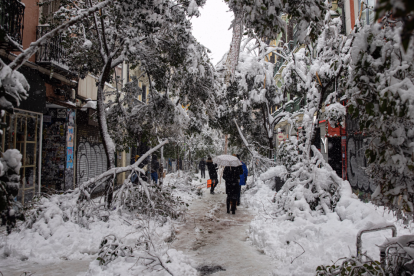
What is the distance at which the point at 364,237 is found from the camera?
5090mm

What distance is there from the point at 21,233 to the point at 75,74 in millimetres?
7221

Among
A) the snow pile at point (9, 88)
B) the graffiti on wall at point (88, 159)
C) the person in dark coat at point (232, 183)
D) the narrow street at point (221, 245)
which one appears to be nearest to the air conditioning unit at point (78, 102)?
the graffiti on wall at point (88, 159)

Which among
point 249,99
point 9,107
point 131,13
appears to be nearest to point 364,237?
point 9,107

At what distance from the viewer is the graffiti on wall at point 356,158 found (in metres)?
10.3

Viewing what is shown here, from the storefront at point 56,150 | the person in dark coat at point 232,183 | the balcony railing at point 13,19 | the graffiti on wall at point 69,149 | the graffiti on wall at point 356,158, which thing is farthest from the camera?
the graffiti on wall at point 69,149

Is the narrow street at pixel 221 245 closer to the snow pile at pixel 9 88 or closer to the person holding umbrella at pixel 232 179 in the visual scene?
the person holding umbrella at pixel 232 179

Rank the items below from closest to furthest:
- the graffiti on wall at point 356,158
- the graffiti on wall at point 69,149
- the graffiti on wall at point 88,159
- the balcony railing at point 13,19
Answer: the balcony railing at point 13,19, the graffiti on wall at point 356,158, the graffiti on wall at point 69,149, the graffiti on wall at point 88,159

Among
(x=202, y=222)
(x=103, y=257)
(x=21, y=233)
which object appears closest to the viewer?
(x=103, y=257)

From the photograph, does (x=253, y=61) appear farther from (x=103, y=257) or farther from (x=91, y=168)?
(x=103, y=257)

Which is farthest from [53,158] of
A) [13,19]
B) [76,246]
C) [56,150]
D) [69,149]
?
[76,246]

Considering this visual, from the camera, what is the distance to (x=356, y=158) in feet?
35.7

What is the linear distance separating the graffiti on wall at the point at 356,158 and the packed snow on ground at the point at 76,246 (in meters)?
7.22

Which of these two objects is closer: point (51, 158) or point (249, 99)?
point (51, 158)

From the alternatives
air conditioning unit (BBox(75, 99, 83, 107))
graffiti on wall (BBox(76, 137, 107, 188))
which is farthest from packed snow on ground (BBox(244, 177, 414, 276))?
air conditioning unit (BBox(75, 99, 83, 107))
